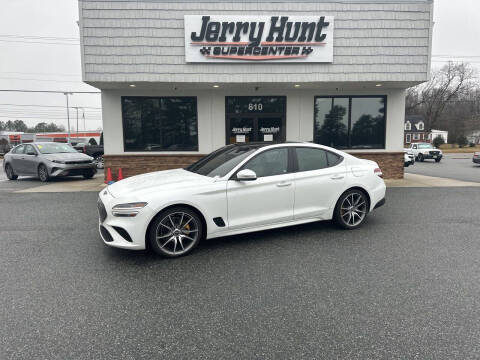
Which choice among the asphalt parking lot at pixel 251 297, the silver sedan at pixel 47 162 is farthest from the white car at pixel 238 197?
the silver sedan at pixel 47 162

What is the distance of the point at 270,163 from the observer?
5125mm

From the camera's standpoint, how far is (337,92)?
12211mm

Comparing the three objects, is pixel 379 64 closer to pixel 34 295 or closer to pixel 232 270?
pixel 232 270

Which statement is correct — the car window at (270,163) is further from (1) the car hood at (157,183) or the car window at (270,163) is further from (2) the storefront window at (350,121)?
(2) the storefront window at (350,121)

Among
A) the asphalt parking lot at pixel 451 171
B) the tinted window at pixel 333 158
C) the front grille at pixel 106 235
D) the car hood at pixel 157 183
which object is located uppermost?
the tinted window at pixel 333 158

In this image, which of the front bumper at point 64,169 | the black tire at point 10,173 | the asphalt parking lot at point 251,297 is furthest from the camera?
the black tire at point 10,173

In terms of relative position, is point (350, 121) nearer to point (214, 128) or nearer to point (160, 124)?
point (214, 128)

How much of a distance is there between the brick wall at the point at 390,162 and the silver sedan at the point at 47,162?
10813mm

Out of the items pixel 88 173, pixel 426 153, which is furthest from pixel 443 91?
pixel 88 173

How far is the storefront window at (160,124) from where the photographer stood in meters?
12.0

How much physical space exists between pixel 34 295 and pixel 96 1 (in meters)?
9.62

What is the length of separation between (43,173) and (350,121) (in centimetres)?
1185

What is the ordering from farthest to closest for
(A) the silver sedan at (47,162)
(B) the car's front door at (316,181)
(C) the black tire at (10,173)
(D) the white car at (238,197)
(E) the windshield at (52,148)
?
1. (C) the black tire at (10,173)
2. (E) the windshield at (52,148)
3. (A) the silver sedan at (47,162)
4. (B) the car's front door at (316,181)
5. (D) the white car at (238,197)

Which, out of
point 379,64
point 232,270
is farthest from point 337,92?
point 232,270
